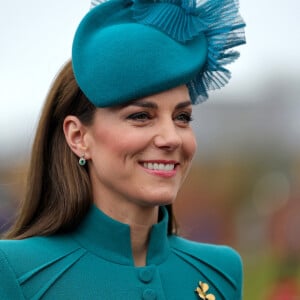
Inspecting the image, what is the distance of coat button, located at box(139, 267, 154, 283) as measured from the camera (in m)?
4.04

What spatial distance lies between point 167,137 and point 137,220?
0.36m

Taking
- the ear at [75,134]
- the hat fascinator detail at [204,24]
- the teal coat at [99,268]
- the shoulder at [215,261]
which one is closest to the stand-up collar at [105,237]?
the teal coat at [99,268]

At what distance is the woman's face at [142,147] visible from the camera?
12.8ft

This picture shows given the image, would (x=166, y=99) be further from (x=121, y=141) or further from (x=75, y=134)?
(x=75, y=134)

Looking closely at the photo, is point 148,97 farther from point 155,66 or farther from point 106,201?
point 106,201

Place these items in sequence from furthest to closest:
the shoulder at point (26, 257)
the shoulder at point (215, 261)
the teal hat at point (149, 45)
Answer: the shoulder at point (215, 261) → the teal hat at point (149, 45) → the shoulder at point (26, 257)

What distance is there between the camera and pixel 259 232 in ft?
71.4

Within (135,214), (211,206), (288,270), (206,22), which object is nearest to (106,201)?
(135,214)

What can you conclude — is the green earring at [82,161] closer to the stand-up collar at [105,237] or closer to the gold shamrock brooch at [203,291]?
the stand-up collar at [105,237]

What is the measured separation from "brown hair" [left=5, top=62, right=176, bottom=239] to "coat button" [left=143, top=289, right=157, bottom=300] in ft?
1.19

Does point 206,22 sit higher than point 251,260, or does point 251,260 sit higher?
point 206,22

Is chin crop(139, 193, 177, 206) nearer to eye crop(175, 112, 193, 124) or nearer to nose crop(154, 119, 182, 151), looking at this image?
nose crop(154, 119, 182, 151)

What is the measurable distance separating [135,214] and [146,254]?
0.66 feet

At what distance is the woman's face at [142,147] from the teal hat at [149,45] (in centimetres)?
5
